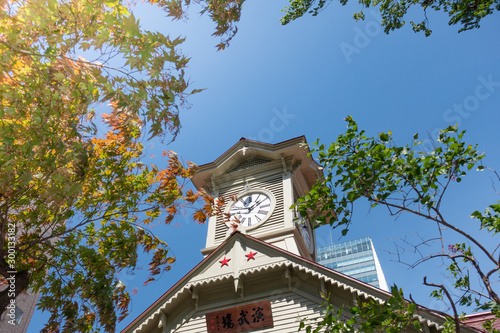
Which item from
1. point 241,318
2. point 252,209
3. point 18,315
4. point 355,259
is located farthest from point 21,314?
point 355,259

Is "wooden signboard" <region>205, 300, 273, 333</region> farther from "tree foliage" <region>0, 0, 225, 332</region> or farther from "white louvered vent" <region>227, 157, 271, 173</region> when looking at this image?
"white louvered vent" <region>227, 157, 271, 173</region>

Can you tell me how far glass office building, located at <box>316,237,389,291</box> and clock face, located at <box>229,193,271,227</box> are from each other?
469ft

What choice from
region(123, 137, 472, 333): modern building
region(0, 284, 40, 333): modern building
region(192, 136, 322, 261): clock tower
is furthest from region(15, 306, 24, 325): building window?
region(123, 137, 472, 333): modern building

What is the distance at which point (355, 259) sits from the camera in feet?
522

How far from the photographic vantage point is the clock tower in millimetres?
15453

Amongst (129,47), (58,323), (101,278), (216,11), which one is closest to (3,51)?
(129,47)

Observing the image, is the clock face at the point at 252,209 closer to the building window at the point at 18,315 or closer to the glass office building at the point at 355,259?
the building window at the point at 18,315

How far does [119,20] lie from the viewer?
19.8ft

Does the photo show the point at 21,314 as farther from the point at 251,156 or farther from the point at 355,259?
the point at 355,259

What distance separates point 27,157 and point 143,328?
741cm

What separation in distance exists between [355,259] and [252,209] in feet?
502

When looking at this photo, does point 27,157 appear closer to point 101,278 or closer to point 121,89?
point 121,89

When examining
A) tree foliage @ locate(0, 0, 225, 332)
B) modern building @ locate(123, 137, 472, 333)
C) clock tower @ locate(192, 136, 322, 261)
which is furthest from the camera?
clock tower @ locate(192, 136, 322, 261)

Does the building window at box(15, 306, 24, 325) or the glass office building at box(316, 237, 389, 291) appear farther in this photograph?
the glass office building at box(316, 237, 389, 291)
